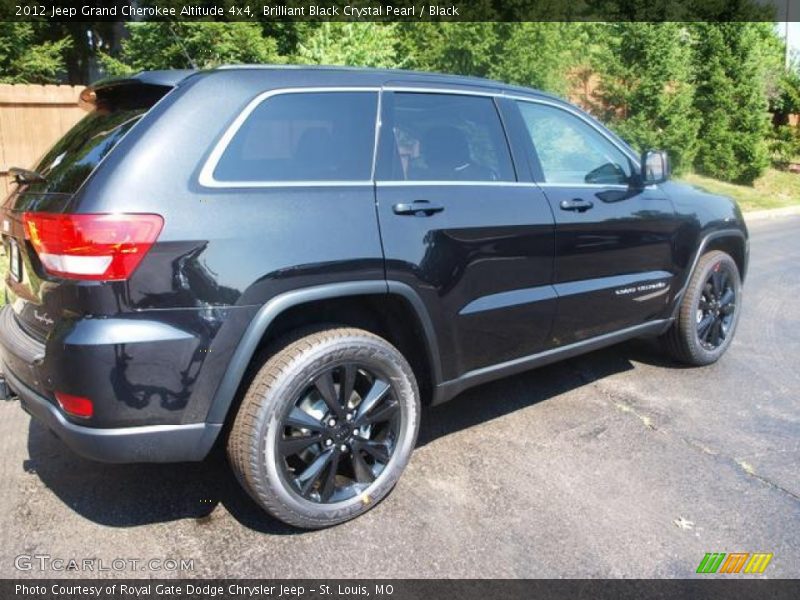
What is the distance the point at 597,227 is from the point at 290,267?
1.96 meters

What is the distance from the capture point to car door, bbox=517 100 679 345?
3760 millimetres

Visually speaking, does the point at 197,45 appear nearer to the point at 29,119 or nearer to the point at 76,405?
the point at 29,119

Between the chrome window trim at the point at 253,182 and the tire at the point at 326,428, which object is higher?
the chrome window trim at the point at 253,182

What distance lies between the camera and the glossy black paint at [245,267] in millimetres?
2457

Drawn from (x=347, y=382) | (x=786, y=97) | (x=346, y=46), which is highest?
(x=346, y=46)

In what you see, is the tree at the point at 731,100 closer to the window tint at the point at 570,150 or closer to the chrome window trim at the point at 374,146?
the window tint at the point at 570,150

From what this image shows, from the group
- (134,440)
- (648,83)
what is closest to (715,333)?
(134,440)

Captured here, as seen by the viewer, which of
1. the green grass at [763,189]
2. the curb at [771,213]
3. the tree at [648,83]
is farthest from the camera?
the green grass at [763,189]

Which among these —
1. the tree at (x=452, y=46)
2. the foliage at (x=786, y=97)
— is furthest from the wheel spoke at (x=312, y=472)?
the foliage at (x=786, y=97)

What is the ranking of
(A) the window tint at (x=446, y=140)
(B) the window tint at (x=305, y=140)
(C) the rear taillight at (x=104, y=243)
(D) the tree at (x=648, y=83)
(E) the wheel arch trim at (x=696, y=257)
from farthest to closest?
(D) the tree at (x=648, y=83)
(E) the wheel arch trim at (x=696, y=257)
(A) the window tint at (x=446, y=140)
(B) the window tint at (x=305, y=140)
(C) the rear taillight at (x=104, y=243)

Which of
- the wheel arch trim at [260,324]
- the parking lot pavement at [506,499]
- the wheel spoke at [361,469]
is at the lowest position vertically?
the parking lot pavement at [506,499]

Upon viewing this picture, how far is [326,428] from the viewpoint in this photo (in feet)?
9.49

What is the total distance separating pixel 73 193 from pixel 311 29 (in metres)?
8.07

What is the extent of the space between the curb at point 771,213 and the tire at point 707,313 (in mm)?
10046
